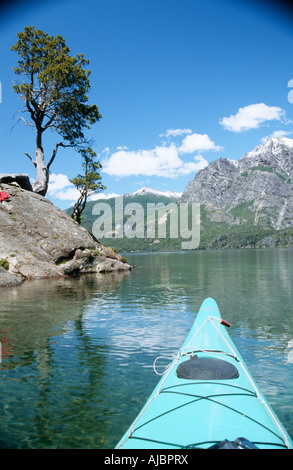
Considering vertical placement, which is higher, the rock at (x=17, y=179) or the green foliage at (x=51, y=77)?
the green foliage at (x=51, y=77)

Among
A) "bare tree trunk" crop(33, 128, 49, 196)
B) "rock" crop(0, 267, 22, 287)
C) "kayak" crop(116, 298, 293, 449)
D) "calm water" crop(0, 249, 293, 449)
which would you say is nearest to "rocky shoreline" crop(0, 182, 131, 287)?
"rock" crop(0, 267, 22, 287)

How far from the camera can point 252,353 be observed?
404 inches

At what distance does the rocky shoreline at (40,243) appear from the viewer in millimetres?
32094

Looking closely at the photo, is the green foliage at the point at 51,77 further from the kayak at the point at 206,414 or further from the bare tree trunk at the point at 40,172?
the kayak at the point at 206,414

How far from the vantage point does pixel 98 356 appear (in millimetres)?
10352

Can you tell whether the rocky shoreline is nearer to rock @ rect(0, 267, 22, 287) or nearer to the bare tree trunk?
rock @ rect(0, 267, 22, 287)

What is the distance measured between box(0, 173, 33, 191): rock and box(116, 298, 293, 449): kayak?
126ft

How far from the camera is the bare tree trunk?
42.3 meters

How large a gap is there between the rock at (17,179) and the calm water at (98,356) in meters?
22.9

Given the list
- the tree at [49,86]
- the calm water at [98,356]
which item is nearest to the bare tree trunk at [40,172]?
the tree at [49,86]

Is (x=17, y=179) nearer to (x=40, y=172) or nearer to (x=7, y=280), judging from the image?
(x=40, y=172)

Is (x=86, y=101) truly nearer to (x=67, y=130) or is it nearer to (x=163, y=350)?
(x=67, y=130)

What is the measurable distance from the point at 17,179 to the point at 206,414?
40693mm
